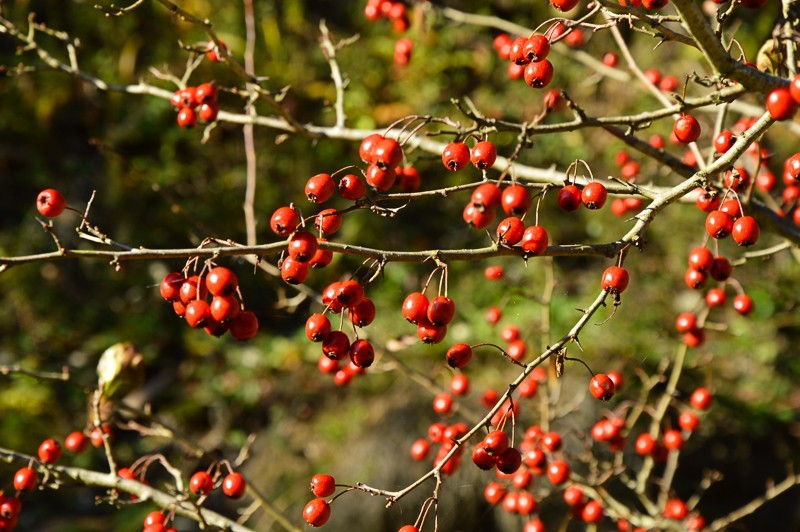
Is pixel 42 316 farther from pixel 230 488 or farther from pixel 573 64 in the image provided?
pixel 573 64

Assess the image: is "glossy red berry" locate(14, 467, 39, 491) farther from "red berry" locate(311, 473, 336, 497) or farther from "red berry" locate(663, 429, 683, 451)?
"red berry" locate(663, 429, 683, 451)

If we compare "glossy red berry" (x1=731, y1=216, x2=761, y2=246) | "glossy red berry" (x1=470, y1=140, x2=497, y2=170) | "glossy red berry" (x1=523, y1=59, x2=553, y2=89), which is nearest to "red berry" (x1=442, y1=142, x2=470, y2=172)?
"glossy red berry" (x1=470, y1=140, x2=497, y2=170)

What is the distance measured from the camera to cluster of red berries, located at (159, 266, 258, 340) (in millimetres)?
1301

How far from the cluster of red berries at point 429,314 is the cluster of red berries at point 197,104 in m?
1.14

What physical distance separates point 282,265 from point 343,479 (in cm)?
320

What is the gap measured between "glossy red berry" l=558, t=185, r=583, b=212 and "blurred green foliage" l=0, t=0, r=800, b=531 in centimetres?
259

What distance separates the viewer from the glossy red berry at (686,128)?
157cm

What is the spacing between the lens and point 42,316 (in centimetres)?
591

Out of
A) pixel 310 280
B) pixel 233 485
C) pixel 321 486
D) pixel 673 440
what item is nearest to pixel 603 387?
pixel 321 486

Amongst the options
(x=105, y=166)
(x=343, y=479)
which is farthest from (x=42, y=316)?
(x=343, y=479)

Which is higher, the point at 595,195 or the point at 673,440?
the point at 595,195

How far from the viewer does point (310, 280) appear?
6.01m

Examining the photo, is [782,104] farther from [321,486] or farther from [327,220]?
[321,486]

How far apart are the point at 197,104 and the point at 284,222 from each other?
106 cm
